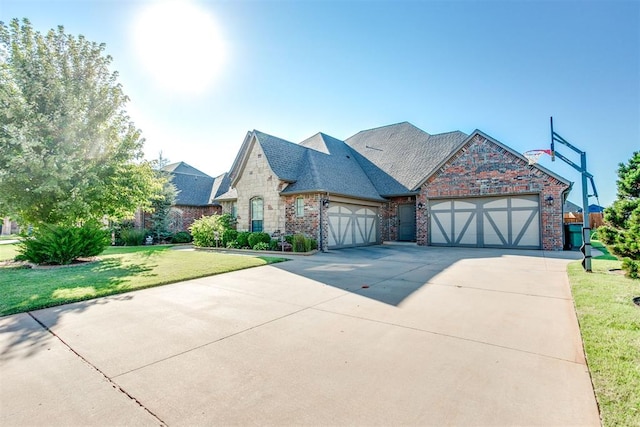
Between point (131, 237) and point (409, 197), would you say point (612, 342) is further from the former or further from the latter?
point (131, 237)

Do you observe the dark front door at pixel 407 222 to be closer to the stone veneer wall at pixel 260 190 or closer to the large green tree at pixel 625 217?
the stone veneer wall at pixel 260 190

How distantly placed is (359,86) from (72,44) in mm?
11277

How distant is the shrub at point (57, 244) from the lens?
10039 millimetres

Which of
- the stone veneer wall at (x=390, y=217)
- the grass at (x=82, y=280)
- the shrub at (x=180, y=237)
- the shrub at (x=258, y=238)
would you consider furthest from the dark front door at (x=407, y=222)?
the shrub at (x=180, y=237)

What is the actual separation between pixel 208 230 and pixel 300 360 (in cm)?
1520

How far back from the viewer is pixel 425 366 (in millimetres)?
3203

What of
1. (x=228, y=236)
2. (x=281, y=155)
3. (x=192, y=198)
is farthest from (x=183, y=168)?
(x=281, y=155)

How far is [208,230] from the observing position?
56.6 feet

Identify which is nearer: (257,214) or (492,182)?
(492,182)

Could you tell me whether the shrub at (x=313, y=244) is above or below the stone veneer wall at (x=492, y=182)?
below

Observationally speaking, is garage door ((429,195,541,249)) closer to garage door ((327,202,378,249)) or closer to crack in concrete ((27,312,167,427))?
garage door ((327,202,378,249))

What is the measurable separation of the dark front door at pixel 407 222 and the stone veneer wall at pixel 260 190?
8.02 metres

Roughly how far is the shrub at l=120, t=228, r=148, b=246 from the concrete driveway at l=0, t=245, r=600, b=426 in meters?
16.7

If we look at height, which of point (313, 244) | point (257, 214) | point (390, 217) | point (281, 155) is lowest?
point (313, 244)
